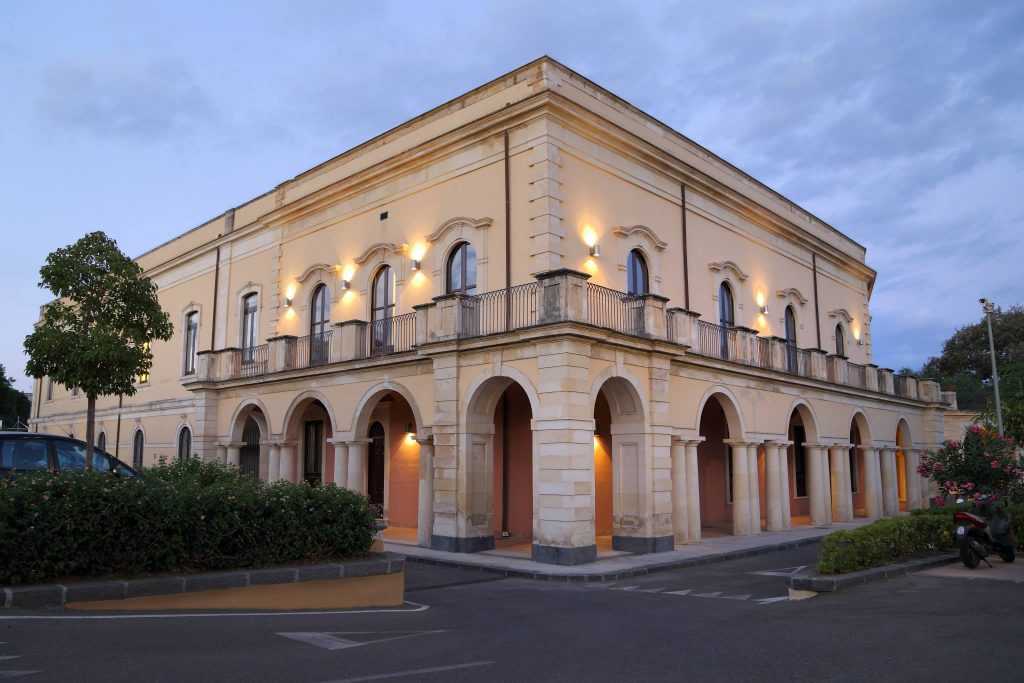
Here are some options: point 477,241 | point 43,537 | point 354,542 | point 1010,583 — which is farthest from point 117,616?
point 477,241

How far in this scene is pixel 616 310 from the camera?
16891 mm

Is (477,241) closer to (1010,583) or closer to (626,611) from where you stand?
(626,611)

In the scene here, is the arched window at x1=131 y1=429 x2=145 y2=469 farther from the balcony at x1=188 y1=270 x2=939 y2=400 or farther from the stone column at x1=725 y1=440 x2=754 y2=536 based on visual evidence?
the stone column at x1=725 y1=440 x2=754 y2=536

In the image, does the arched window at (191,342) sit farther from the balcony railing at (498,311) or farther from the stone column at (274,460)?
the balcony railing at (498,311)

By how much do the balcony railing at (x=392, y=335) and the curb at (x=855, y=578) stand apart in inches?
408

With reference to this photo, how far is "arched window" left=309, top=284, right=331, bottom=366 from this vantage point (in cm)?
2177

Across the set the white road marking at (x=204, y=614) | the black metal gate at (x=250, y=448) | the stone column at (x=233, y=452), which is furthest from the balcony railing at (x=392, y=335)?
the white road marking at (x=204, y=614)

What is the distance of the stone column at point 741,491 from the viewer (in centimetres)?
1986

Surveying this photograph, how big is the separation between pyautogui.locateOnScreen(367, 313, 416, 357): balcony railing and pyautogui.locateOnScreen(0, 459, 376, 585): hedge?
9.07 m

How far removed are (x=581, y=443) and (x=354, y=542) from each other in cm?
607

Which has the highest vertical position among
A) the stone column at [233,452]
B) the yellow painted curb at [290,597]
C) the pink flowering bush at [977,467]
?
the stone column at [233,452]

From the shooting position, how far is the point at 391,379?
60.8 ft

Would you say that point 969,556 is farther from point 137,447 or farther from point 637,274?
point 137,447

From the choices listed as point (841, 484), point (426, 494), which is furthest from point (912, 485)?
point (426, 494)
